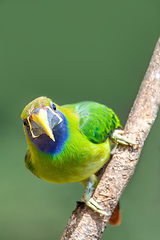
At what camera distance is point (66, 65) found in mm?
4957

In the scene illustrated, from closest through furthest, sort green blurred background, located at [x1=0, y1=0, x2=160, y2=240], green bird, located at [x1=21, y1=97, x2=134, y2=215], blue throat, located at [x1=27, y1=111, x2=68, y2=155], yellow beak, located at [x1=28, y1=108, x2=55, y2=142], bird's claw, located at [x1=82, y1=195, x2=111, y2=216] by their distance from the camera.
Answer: yellow beak, located at [x1=28, y1=108, x2=55, y2=142], green bird, located at [x1=21, y1=97, x2=134, y2=215], blue throat, located at [x1=27, y1=111, x2=68, y2=155], bird's claw, located at [x1=82, y1=195, x2=111, y2=216], green blurred background, located at [x1=0, y1=0, x2=160, y2=240]

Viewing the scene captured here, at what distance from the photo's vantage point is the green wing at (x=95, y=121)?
2479 mm

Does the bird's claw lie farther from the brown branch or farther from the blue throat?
the blue throat

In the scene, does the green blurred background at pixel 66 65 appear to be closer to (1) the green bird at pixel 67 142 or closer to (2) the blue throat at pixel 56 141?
(1) the green bird at pixel 67 142

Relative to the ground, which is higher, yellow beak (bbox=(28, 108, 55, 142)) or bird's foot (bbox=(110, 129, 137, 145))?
yellow beak (bbox=(28, 108, 55, 142))

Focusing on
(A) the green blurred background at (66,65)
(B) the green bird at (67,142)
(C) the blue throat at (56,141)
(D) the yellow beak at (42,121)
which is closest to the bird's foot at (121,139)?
(B) the green bird at (67,142)

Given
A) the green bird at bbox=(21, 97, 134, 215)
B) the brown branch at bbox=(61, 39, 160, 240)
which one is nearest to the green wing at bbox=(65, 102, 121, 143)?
the green bird at bbox=(21, 97, 134, 215)

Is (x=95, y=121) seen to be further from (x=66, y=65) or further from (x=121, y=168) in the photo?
(x=66, y=65)

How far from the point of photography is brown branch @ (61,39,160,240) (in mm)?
2342

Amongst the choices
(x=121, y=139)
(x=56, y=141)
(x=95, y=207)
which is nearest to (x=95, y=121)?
(x=121, y=139)

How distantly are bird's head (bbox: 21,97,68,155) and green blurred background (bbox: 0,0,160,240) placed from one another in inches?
97.7

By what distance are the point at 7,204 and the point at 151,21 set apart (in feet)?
10.4

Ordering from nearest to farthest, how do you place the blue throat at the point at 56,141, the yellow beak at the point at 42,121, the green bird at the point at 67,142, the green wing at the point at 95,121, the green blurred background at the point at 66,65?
the yellow beak at the point at 42,121
the green bird at the point at 67,142
the blue throat at the point at 56,141
the green wing at the point at 95,121
the green blurred background at the point at 66,65

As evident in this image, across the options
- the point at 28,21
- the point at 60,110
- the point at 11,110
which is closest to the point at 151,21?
the point at 28,21
